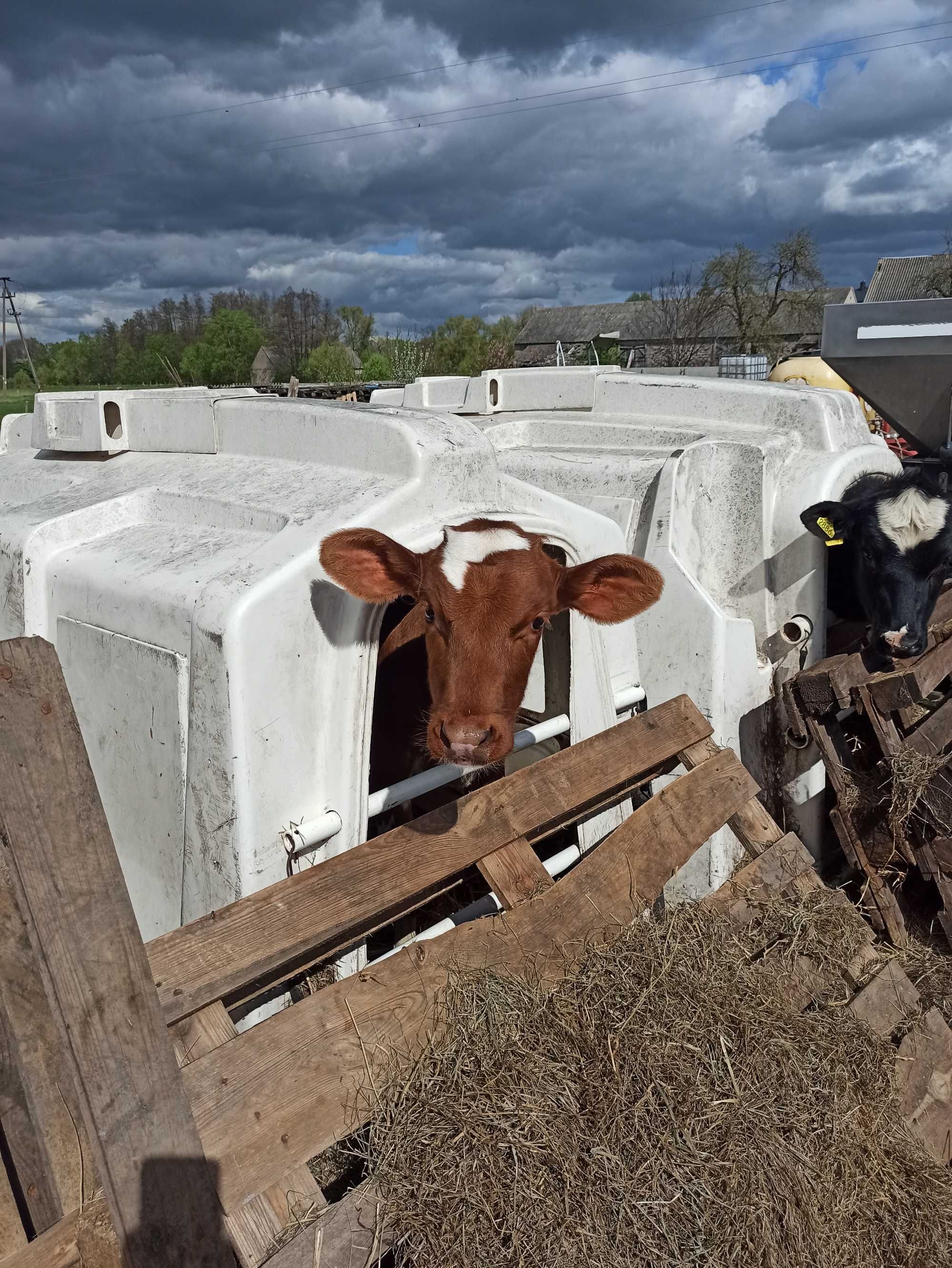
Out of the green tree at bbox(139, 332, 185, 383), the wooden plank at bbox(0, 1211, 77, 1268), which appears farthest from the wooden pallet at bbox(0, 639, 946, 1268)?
the green tree at bbox(139, 332, 185, 383)

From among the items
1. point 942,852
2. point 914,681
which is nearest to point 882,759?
point 914,681

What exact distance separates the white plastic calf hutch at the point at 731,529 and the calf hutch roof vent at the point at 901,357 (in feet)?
2.93

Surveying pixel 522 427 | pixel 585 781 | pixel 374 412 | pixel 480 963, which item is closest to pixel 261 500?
pixel 374 412

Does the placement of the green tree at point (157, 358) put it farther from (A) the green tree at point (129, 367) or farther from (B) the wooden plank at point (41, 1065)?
(B) the wooden plank at point (41, 1065)

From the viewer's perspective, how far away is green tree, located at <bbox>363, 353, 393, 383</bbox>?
4278 centimetres

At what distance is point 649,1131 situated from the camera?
2.30 meters

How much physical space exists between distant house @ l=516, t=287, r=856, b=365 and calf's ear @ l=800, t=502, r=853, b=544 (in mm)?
31555

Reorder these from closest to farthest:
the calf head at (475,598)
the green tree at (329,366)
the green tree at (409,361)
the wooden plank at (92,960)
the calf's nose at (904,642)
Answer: the wooden plank at (92,960) → the calf head at (475,598) → the calf's nose at (904,642) → the green tree at (409,361) → the green tree at (329,366)

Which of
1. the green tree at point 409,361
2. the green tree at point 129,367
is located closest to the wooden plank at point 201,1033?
the green tree at point 409,361

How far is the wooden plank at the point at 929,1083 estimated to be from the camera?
3000 mm

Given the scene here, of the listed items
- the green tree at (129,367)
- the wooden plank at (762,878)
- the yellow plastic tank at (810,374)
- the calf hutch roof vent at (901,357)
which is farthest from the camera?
the green tree at (129,367)

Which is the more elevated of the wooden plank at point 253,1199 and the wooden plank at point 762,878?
the wooden plank at point 253,1199

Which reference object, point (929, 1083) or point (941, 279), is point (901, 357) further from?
point (941, 279)

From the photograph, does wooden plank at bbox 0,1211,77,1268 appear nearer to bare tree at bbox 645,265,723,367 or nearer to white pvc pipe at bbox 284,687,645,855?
white pvc pipe at bbox 284,687,645,855
